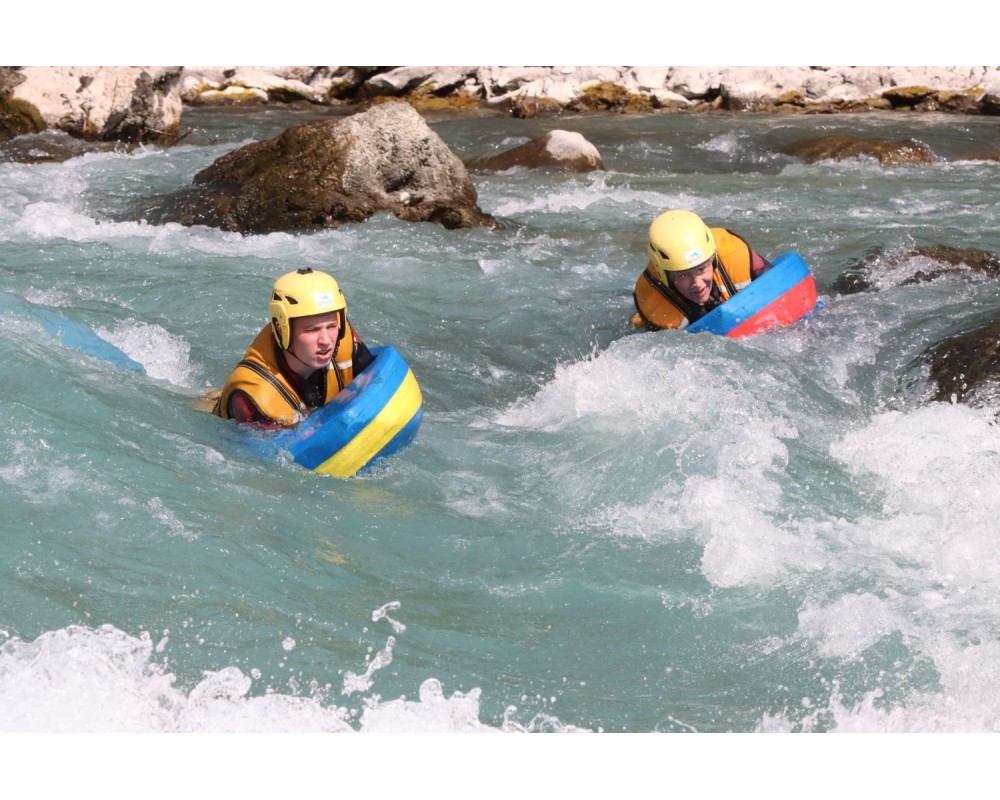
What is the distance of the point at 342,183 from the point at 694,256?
482 centimetres

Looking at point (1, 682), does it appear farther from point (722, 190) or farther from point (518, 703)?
point (722, 190)

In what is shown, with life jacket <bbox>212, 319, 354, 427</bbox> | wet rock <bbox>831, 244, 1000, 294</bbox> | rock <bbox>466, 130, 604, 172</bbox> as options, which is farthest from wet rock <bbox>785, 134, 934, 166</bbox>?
life jacket <bbox>212, 319, 354, 427</bbox>

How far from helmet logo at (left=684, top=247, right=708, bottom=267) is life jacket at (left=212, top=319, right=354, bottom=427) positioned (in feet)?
8.13

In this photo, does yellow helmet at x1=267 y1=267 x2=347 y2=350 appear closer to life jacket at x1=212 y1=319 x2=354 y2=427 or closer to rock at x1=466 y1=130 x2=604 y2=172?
life jacket at x1=212 y1=319 x2=354 y2=427

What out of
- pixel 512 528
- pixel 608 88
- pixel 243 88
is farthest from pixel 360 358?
pixel 243 88

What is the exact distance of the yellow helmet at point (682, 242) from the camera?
7992mm

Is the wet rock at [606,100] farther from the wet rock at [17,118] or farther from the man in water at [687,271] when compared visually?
the man in water at [687,271]

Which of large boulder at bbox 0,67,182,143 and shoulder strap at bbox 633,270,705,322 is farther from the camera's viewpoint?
large boulder at bbox 0,67,182,143

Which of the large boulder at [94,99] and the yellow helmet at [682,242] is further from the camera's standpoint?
the large boulder at [94,99]

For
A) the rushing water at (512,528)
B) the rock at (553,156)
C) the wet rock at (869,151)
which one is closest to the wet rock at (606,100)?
the wet rock at (869,151)

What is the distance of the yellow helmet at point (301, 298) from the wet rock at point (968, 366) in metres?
3.76

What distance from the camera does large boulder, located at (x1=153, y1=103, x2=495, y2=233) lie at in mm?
11648

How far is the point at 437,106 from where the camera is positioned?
903 inches

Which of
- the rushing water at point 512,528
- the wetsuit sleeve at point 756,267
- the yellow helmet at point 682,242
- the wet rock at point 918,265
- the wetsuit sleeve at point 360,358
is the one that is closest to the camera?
the rushing water at point 512,528
